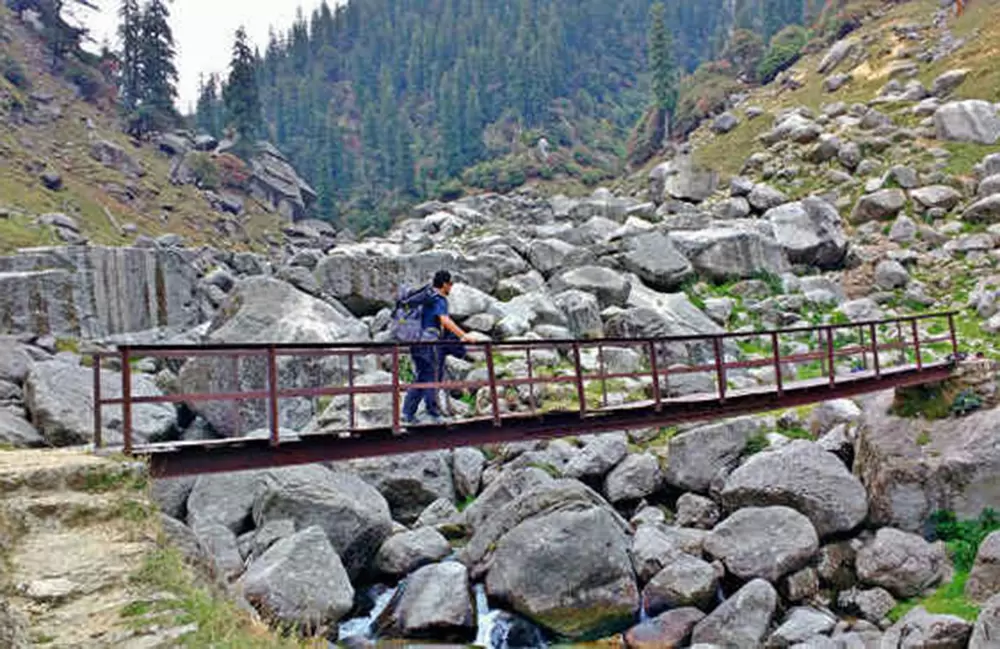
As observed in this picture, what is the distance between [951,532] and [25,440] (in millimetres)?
19626

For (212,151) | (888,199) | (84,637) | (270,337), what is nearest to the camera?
(84,637)

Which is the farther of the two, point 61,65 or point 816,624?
point 61,65

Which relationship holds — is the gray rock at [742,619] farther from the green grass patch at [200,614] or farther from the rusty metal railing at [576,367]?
the green grass patch at [200,614]

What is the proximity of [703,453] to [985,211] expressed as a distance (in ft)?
84.8

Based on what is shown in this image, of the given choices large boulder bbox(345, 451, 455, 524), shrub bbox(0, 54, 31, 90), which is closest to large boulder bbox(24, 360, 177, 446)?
large boulder bbox(345, 451, 455, 524)

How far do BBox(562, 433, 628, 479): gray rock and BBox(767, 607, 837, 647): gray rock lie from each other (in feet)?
20.8

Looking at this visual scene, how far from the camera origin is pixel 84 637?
6445 millimetres

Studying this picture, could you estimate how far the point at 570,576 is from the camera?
44.5 ft

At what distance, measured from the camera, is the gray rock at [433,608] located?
13.2m

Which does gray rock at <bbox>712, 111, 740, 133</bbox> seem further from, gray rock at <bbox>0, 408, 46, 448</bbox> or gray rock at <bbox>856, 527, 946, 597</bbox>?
gray rock at <bbox>0, 408, 46, 448</bbox>

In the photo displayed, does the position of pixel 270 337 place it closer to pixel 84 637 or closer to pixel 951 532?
pixel 84 637

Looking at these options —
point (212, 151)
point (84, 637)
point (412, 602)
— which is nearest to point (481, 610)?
point (412, 602)

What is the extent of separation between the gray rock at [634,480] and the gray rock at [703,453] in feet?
1.27

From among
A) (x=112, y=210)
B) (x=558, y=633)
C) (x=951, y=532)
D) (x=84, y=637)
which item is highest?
(x=112, y=210)
